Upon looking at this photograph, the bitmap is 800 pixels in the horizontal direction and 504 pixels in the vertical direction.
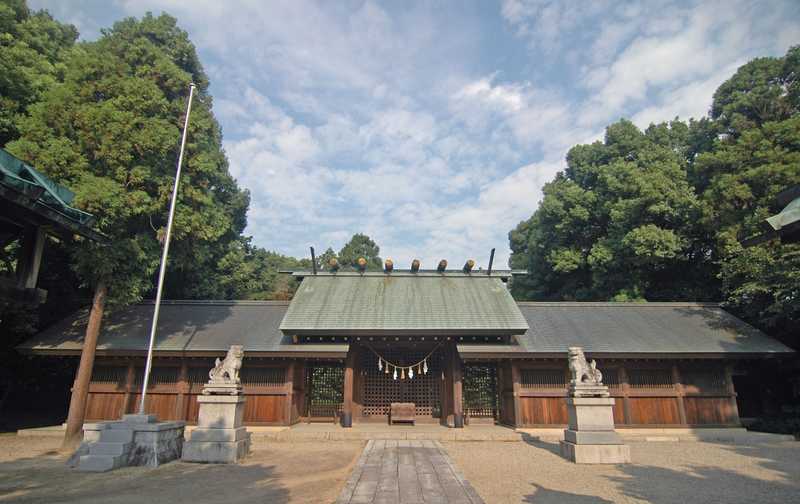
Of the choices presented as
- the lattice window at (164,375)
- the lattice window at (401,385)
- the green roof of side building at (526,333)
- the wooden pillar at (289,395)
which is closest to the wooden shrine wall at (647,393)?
the green roof of side building at (526,333)

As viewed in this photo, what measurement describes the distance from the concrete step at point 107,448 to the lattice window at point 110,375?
6.34m

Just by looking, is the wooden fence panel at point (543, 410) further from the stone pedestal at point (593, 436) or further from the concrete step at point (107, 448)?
the concrete step at point (107, 448)

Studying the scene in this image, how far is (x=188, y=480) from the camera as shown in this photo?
26.0 ft

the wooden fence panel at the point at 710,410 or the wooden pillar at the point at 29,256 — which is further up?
the wooden pillar at the point at 29,256

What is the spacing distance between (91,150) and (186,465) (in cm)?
942

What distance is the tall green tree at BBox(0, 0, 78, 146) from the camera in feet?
43.2

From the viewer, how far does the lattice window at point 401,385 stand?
651 inches

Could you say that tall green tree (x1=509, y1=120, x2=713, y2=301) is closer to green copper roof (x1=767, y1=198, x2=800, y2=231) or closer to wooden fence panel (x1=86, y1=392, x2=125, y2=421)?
green copper roof (x1=767, y1=198, x2=800, y2=231)

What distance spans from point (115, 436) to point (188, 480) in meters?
2.69

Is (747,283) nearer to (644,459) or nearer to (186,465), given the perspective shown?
(644,459)

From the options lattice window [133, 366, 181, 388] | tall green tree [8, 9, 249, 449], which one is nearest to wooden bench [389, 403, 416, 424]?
lattice window [133, 366, 181, 388]

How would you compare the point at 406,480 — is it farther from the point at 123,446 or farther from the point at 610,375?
the point at 610,375

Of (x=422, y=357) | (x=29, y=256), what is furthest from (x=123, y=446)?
(x=422, y=357)

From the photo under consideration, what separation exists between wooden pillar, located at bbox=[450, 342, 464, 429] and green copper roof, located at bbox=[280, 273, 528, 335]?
1.03 m
